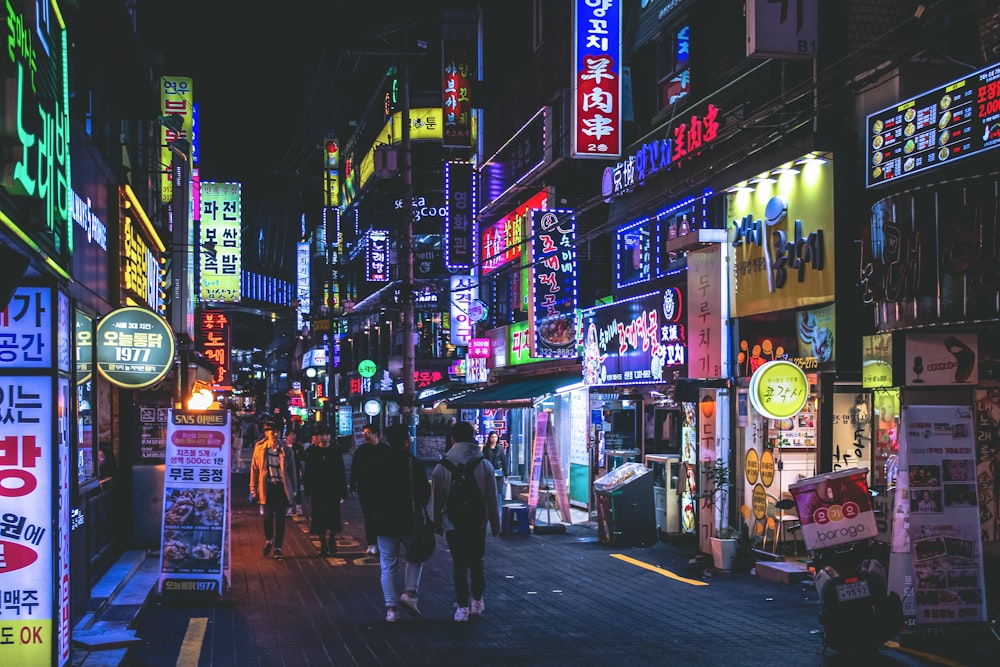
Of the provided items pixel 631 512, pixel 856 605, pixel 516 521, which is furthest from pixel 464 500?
pixel 516 521

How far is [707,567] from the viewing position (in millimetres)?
14992

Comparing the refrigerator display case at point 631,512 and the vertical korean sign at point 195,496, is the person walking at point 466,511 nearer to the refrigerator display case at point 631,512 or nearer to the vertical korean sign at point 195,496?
the vertical korean sign at point 195,496

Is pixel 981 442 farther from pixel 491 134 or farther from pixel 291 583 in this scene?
pixel 491 134

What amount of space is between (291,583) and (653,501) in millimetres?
6726

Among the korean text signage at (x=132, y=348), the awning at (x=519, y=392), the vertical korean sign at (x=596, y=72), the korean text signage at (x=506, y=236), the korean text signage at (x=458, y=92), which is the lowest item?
the awning at (x=519, y=392)

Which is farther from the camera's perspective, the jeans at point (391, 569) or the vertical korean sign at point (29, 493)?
the jeans at point (391, 569)

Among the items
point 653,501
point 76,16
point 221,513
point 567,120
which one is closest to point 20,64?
point 221,513

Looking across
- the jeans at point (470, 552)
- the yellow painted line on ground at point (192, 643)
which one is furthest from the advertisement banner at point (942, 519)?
the yellow painted line on ground at point (192, 643)

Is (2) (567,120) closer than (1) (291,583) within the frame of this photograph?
No

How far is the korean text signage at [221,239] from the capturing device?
123ft

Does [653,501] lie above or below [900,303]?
below

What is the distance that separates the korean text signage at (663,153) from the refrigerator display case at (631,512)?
18.9 ft

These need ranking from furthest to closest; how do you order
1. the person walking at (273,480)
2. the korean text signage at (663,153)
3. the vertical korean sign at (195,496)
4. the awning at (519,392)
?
the awning at (519,392) → the korean text signage at (663,153) → the person walking at (273,480) → the vertical korean sign at (195,496)

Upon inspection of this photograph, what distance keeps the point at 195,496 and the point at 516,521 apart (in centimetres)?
824
